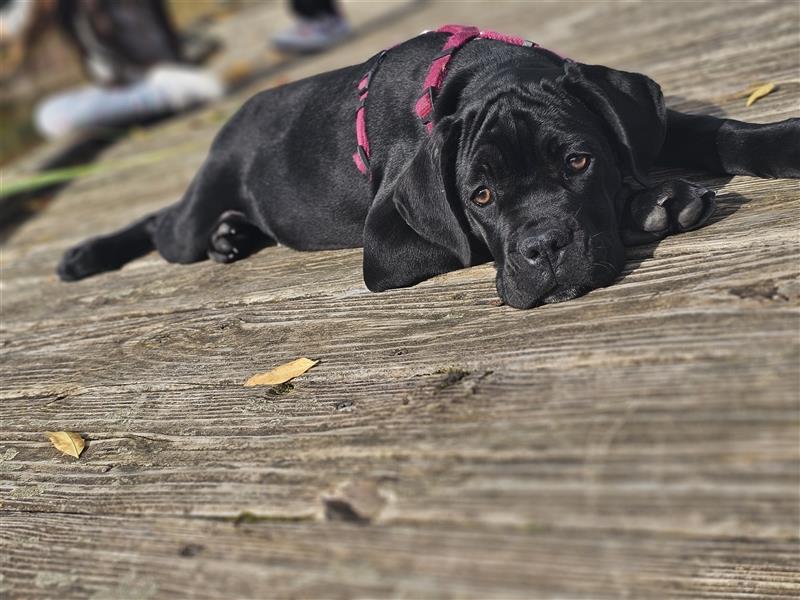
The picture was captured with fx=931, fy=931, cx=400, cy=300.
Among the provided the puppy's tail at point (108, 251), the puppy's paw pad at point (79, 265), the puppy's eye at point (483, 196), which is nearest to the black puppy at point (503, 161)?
the puppy's eye at point (483, 196)

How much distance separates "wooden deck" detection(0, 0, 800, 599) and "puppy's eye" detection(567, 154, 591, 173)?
354mm

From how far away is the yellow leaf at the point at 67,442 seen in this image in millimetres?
2951

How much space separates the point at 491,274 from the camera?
11.0ft

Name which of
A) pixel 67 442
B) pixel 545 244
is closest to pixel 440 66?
pixel 545 244

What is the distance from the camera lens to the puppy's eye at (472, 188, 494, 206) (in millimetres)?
3260

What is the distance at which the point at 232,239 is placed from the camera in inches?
180

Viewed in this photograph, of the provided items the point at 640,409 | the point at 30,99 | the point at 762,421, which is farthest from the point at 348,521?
the point at 30,99

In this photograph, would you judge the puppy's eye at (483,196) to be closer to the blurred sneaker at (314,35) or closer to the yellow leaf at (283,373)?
the yellow leaf at (283,373)

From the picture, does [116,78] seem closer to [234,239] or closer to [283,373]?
[234,239]

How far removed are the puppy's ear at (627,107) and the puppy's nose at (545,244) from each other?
0.47m

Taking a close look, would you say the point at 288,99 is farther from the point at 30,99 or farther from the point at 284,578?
the point at 30,99

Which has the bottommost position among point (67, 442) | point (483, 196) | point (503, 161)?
point (67, 442)

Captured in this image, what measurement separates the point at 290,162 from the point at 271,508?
2384 millimetres

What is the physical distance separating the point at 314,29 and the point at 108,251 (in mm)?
5116
